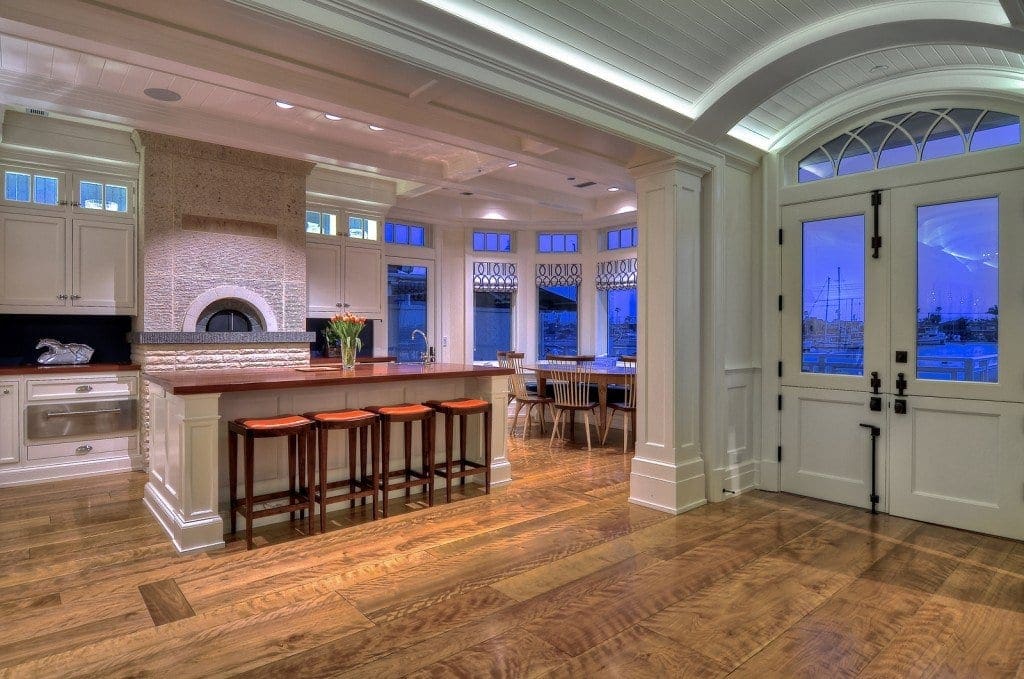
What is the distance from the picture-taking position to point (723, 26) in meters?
3.16

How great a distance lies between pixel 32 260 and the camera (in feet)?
16.4

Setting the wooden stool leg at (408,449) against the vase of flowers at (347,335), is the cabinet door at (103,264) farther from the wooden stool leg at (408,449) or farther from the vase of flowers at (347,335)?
the wooden stool leg at (408,449)

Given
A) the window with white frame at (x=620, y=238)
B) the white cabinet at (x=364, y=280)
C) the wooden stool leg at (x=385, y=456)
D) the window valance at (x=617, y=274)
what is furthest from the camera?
the window with white frame at (x=620, y=238)

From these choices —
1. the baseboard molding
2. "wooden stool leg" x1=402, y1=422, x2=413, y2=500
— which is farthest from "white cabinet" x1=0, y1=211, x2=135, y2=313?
"wooden stool leg" x1=402, y1=422, x2=413, y2=500

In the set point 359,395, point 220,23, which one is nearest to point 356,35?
point 220,23

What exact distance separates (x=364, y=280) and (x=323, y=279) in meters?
0.52

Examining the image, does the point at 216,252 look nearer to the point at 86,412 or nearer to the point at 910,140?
the point at 86,412

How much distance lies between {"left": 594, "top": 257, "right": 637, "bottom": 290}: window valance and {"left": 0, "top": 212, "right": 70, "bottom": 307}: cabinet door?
20.1ft

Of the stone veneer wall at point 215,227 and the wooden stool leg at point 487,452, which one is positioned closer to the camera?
the wooden stool leg at point 487,452

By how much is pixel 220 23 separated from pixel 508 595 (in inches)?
109

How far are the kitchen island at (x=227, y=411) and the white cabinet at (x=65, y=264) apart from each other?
185cm

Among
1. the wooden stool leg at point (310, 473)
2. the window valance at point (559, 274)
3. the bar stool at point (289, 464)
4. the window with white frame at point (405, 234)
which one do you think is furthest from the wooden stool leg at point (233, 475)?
the window valance at point (559, 274)

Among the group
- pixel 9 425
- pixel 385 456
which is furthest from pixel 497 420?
pixel 9 425

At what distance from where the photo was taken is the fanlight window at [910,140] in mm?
3691
